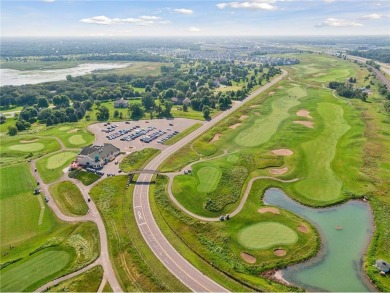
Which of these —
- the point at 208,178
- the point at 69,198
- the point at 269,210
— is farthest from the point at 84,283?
the point at 208,178

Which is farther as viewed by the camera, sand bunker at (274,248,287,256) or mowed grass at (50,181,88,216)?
mowed grass at (50,181,88,216)

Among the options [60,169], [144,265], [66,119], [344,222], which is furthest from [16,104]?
[344,222]

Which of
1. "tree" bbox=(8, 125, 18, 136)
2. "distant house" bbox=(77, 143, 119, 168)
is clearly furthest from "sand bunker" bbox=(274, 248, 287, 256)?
"tree" bbox=(8, 125, 18, 136)

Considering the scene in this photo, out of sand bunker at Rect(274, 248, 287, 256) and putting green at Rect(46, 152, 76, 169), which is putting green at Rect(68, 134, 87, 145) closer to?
putting green at Rect(46, 152, 76, 169)

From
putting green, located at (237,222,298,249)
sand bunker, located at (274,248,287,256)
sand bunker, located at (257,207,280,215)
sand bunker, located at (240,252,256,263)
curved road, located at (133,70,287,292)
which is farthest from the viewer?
sand bunker, located at (257,207,280,215)

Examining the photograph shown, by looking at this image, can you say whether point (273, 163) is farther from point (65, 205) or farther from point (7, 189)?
point (7, 189)

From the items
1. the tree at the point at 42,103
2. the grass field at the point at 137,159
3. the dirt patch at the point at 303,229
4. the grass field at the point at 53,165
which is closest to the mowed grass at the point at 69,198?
the grass field at the point at 53,165
